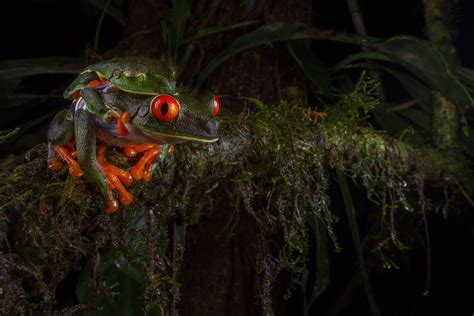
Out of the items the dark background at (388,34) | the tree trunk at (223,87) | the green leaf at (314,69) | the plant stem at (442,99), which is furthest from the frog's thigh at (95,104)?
the dark background at (388,34)

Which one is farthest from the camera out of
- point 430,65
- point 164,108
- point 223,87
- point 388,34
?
point 388,34

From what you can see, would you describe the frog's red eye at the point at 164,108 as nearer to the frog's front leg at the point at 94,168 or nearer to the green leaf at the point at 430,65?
the frog's front leg at the point at 94,168

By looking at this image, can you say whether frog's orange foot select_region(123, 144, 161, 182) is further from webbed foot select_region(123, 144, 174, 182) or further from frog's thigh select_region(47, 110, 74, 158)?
frog's thigh select_region(47, 110, 74, 158)

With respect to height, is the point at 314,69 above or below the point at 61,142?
above

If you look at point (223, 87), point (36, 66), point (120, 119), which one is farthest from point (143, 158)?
point (36, 66)

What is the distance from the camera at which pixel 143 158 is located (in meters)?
1.01

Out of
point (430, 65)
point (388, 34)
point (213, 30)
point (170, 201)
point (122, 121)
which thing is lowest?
point (170, 201)

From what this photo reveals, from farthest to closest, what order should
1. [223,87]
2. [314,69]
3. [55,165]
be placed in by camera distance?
[223,87], [314,69], [55,165]

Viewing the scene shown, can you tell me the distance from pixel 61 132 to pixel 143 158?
0.17m

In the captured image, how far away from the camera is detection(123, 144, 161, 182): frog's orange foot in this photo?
0.99 metres

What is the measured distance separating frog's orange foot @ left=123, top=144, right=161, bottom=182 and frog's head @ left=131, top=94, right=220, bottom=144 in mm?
91

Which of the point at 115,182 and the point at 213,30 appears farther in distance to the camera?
Result: the point at 213,30

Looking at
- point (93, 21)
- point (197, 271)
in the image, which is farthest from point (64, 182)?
point (93, 21)

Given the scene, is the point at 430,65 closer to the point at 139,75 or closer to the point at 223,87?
the point at 223,87
